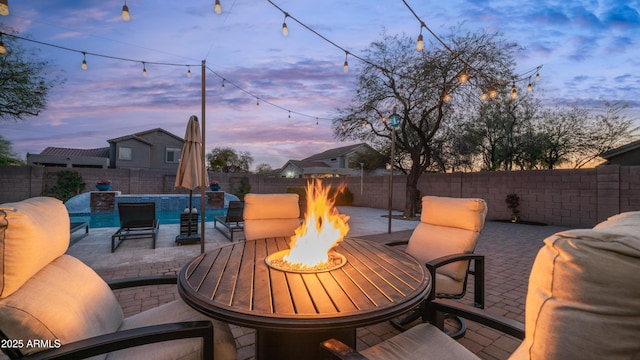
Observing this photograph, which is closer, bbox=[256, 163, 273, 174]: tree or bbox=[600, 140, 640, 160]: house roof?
bbox=[600, 140, 640, 160]: house roof

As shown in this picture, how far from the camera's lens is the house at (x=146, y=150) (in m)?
18.4

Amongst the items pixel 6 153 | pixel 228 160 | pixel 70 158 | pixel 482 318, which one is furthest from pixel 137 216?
pixel 228 160

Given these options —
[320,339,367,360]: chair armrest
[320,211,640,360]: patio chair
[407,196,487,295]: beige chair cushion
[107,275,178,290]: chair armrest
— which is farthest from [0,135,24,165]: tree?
[320,211,640,360]: patio chair

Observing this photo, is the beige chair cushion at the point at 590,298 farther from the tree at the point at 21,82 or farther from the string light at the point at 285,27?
the tree at the point at 21,82

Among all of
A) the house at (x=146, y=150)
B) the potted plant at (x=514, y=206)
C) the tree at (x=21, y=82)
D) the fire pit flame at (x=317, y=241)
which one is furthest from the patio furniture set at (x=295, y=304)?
the house at (x=146, y=150)

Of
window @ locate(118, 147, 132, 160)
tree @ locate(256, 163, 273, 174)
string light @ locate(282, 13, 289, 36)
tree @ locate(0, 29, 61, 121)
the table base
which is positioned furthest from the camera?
tree @ locate(256, 163, 273, 174)

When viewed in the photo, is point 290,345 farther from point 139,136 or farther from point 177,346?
point 139,136

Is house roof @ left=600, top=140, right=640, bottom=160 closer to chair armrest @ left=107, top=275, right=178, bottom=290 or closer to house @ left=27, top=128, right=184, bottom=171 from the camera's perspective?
chair armrest @ left=107, top=275, right=178, bottom=290

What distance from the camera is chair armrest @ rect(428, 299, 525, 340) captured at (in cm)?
111

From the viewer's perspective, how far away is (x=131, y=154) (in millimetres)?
18703

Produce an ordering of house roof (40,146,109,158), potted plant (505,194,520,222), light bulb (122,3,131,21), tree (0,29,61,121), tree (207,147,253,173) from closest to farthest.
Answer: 1. light bulb (122,3,131,21)
2. potted plant (505,194,520,222)
3. tree (0,29,61,121)
4. house roof (40,146,109,158)
5. tree (207,147,253,173)

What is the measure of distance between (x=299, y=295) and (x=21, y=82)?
1474 centimetres

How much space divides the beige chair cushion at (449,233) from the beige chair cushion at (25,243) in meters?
2.39

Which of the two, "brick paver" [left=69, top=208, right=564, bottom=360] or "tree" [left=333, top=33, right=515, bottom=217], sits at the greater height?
"tree" [left=333, top=33, right=515, bottom=217]
